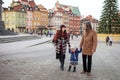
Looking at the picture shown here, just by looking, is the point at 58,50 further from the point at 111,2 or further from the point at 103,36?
the point at 111,2

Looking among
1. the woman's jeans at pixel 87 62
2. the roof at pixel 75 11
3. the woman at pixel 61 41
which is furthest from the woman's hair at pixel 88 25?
the roof at pixel 75 11

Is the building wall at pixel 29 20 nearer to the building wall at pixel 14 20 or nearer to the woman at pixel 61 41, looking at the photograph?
the building wall at pixel 14 20

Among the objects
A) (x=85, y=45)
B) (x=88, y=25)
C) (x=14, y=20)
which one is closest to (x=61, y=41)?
(x=85, y=45)

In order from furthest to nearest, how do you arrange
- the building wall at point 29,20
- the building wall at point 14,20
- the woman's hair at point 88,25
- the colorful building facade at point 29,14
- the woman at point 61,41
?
the building wall at point 29,20
the colorful building facade at point 29,14
the building wall at point 14,20
the woman at point 61,41
the woman's hair at point 88,25

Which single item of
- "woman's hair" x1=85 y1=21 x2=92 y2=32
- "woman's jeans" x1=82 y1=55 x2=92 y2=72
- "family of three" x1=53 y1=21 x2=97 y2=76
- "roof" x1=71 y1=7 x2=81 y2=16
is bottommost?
"woman's jeans" x1=82 y1=55 x2=92 y2=72

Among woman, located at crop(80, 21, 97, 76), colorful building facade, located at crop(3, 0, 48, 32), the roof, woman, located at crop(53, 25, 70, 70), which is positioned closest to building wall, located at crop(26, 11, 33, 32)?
colorful building facade, located at crop(3, 0, 48, 32)

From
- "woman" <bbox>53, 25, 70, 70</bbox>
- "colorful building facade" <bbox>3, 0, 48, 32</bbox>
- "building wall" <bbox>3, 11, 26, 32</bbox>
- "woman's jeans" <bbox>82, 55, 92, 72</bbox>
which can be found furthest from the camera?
"colorful building facade" <bbox>3, 0, 48, 32</bbox>

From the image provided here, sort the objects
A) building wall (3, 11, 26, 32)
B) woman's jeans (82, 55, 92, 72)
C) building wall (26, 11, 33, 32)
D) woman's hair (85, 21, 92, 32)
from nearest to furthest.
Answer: woman's hair (85, 21, 92, 32), woman's jeans (82, 55, 92, 72), building wall (3, 11, 26, 32), building wall (26, 11, 33, 32)

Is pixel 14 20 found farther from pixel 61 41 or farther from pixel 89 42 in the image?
pixel 89 42

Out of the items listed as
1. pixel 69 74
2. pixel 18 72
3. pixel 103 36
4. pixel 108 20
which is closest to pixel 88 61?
pixel 69 74

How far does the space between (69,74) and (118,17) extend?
59.6 meters

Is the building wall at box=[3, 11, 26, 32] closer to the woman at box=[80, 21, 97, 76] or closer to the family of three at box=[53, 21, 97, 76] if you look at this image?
the family of three at box=[53, 21, 97, 76]

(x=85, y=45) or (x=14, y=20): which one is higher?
(x=85, y=45)

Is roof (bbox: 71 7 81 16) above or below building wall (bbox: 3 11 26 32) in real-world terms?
above
